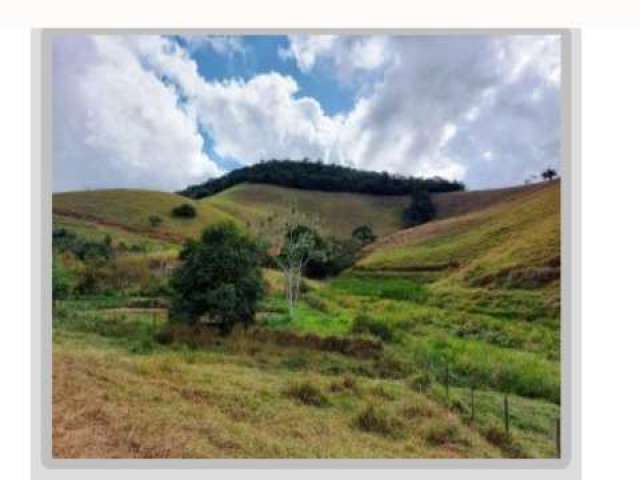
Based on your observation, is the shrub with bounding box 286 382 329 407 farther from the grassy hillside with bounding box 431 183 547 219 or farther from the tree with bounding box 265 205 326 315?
the grassy hillside with bounding box 431 183 547 219

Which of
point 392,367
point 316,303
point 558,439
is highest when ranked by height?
point 316,303

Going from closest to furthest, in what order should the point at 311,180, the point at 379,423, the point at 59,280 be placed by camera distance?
the point at 379,423
the point at 59,280
the point at 311,180

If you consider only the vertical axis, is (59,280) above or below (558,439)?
above

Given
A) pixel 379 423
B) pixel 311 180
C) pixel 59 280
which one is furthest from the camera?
pixel 311 180

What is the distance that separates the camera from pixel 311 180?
609 centimetres

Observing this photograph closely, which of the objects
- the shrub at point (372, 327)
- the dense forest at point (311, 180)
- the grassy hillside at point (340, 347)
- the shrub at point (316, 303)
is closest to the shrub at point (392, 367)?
the grassy hillside at point (340, 347)

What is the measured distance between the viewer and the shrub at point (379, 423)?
5883 mm

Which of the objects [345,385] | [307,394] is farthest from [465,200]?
[307,394]

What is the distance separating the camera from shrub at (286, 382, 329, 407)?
19.6 feet

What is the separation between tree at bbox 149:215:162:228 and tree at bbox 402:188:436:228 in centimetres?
216

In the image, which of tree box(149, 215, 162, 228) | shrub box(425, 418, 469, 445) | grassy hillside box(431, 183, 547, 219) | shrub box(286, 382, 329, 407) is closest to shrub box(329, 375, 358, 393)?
shrub box(286, 382, 329, 407)

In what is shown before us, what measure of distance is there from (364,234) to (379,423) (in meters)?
1.64

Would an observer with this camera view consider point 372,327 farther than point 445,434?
Yes

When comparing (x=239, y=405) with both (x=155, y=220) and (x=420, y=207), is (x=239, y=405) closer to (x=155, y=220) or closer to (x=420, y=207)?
(x=155, y=220)
